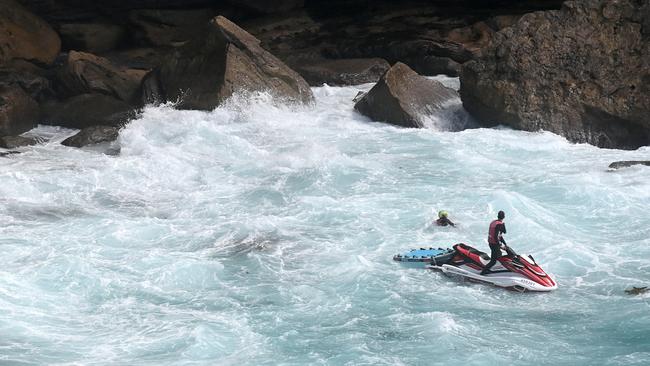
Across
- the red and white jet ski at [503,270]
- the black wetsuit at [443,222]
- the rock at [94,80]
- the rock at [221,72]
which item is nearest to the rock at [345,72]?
the rock at [221,72]

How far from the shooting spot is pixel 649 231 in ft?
47.1

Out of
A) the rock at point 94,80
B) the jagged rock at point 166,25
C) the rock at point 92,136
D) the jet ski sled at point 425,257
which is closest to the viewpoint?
the jet ski sled at point 425,257

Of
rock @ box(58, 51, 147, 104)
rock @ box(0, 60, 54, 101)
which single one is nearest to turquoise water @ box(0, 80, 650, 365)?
rock @ box(58, 51, 147, 104)

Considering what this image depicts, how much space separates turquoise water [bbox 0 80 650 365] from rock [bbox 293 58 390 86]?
146 inches

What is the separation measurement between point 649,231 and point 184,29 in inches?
722

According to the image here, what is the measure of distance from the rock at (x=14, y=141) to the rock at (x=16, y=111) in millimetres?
681

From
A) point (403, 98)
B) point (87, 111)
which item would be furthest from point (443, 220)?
point (87, 111)

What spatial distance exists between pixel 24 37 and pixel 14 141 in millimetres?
5914

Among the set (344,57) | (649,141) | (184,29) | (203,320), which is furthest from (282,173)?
(184,29)

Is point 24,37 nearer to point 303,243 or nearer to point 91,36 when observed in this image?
point 91,36

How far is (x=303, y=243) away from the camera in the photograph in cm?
1435

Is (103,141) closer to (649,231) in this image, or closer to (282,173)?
(282,173)

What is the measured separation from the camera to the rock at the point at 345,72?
25078 mm

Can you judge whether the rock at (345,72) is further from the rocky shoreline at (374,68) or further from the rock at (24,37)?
the rock at (24,37)
